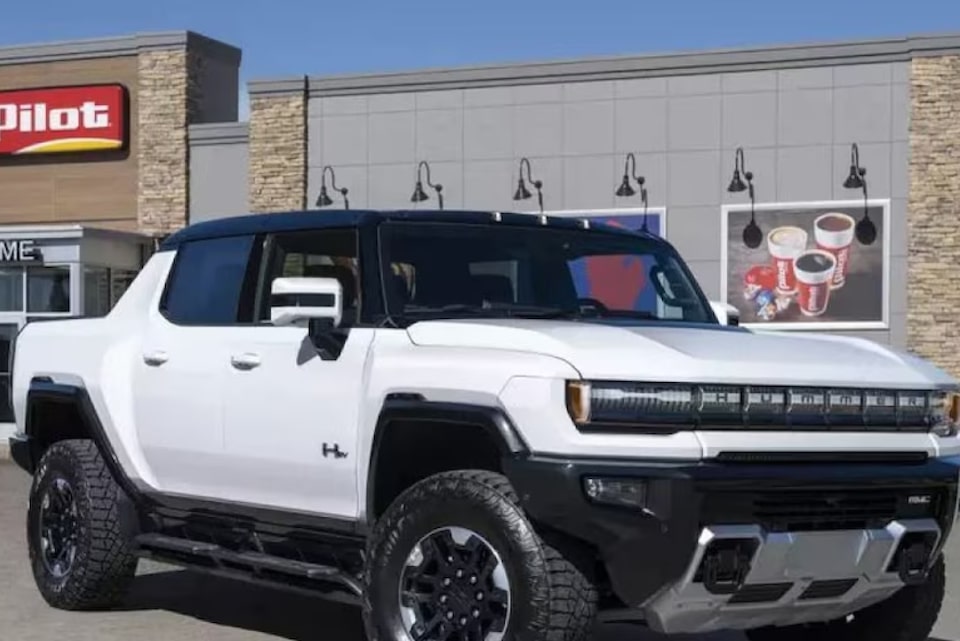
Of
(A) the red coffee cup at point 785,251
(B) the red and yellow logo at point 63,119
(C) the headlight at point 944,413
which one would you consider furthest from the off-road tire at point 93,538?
(B) the red and yellow logo at point 63,119

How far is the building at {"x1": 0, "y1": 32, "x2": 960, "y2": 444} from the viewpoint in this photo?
67.2ft

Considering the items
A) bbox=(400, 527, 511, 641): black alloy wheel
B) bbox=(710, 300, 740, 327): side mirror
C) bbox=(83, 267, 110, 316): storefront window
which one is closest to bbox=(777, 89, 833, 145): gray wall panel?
bbox=(83, 267, 110, 316): storefront window

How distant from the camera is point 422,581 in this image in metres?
6.06

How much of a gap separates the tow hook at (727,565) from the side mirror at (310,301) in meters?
1.90

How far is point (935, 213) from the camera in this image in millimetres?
20391

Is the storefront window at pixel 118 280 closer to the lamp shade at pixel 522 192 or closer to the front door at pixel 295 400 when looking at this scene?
the lamp shade at pixel 522 192

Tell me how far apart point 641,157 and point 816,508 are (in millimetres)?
16038

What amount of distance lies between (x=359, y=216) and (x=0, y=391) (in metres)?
18.2

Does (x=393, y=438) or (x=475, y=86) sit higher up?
(x=475, y=86)

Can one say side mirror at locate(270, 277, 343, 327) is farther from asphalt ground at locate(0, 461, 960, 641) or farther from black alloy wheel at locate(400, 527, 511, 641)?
asphalt ground at locate(0, 461, 960, 641)

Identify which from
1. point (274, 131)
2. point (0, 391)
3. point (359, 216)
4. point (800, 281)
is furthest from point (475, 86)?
point (359, 216)

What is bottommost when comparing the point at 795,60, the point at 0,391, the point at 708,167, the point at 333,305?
the point at 0,391

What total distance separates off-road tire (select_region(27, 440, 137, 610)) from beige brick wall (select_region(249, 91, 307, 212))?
49.9 ft

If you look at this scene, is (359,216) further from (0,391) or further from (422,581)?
(0,391)
